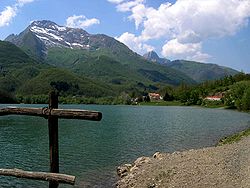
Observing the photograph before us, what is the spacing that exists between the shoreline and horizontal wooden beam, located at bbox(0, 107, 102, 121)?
14478 mm

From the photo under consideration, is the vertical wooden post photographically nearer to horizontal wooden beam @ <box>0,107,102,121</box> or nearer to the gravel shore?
horizontal wooden beam @ <box>0,107,102,121</box>

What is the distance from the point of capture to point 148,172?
31562 millimetres

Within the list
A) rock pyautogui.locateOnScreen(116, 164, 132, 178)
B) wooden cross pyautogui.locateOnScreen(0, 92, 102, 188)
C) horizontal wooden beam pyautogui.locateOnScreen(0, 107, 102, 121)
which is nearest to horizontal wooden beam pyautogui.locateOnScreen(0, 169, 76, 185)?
wooden cross pyautogui.locateOnScreen(0, 92, 102, 188)

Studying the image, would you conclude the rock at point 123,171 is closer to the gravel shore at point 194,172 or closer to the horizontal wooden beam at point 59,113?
the gravel shore at point 194,172

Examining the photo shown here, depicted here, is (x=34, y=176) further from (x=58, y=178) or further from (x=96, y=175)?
(x=96, y=175)

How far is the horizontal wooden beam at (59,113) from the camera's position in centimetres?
1161

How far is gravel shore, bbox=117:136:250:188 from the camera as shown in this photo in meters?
24.3

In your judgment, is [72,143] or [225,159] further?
[72,143]

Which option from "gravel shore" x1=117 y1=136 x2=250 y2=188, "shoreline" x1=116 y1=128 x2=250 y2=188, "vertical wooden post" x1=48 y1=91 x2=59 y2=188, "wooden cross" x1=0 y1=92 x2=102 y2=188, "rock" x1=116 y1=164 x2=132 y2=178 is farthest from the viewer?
"rock" x1=116 y1=164 x2=132 y2=178

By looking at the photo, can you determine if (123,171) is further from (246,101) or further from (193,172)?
(246,101)

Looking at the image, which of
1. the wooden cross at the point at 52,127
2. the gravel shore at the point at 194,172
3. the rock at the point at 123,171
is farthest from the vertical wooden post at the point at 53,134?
the rock at the point at 123,171

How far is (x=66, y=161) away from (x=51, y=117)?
3259 cm

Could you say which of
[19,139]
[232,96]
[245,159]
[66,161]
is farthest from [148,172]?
[232,96]

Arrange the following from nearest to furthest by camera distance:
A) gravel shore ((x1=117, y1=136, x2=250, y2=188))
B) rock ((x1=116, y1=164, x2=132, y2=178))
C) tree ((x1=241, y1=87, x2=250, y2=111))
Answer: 1. gravel shore ((x1=117, y1=136, x2=250, y2=188))
2. rock ((x1=116, y1=164, x2=132, y2=178))
3. tree ((x1=241, y1=87, x2=250, y2=111))
